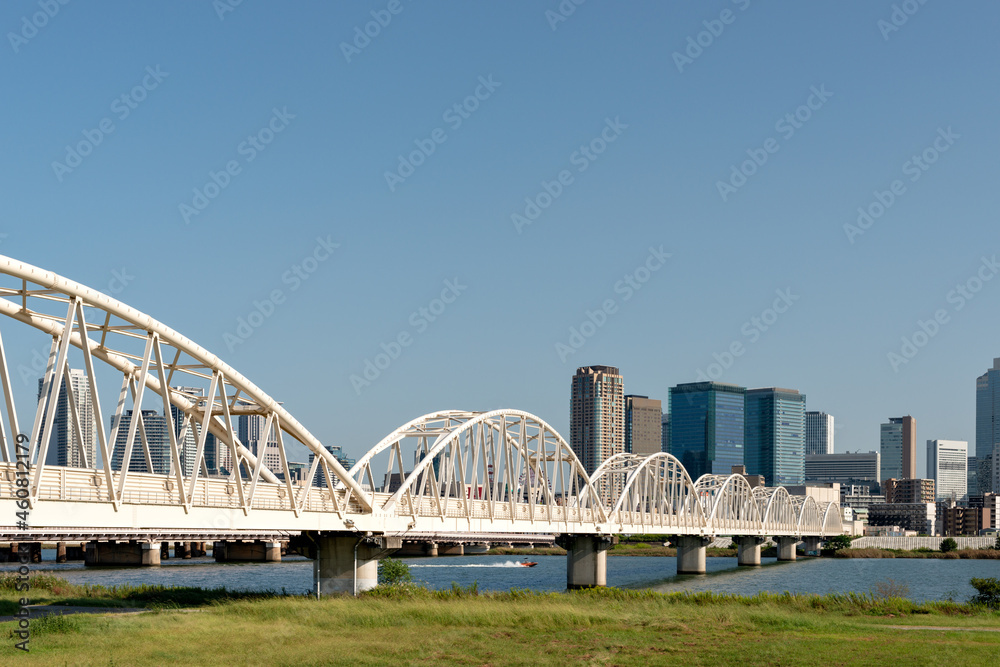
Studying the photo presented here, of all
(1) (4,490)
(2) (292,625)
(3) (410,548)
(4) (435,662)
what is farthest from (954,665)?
(3) (410,548)

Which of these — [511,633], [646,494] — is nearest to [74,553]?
[646,494]

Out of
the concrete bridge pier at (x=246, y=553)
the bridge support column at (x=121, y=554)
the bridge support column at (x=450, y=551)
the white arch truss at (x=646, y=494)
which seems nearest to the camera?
the white arch truss at (x=646, y=494)

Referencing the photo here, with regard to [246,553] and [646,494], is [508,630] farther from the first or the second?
[246,553]

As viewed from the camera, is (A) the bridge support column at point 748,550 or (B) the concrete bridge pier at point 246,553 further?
(A) the bridge support column at point 748,550

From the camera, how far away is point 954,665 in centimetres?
3397

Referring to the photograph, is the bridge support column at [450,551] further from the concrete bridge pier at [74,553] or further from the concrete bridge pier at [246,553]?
the concrete bridge pier at [74,553]

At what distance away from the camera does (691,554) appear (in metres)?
131

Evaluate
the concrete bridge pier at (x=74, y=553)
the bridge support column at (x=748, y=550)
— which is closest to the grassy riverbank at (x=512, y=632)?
the bridge support column at (x=748, y=550)

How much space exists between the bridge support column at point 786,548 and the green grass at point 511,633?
438 ft

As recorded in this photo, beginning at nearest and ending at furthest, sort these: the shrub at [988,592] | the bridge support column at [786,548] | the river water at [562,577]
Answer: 1. the shrub at [988,592]
2. the river water at [562,577]
3. the bridge support column at [786,548]

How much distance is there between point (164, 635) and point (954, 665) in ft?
90.6

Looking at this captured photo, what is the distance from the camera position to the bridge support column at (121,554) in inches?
5349

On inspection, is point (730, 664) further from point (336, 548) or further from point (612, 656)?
point (336, 548)

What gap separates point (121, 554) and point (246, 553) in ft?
88.7
